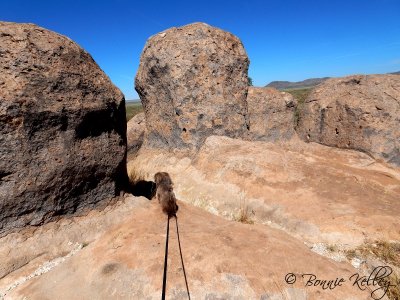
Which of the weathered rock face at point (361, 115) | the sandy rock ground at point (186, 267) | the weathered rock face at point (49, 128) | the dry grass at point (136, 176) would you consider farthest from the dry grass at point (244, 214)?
the weathered rock face at point (361, 115)

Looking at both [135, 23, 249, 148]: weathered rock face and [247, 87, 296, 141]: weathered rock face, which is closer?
[135, 23, 249, 148]: weathered rock face

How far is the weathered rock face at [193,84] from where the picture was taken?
8070 mm

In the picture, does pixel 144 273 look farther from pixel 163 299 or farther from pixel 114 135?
pixel 114 135

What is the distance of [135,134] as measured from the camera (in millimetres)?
10242

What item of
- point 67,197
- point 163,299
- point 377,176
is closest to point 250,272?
point 163,299

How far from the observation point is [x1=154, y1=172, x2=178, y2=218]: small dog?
464 cm

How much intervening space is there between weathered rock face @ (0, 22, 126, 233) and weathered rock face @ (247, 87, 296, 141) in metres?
5.46

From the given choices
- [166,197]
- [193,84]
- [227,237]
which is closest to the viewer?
[227,237]

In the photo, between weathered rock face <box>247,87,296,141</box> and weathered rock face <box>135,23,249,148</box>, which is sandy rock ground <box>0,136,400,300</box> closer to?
weathered rock face <box>135,23,249,148</box>

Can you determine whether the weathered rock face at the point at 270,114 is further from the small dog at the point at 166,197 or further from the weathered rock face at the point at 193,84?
the small dog at the point at 166,197

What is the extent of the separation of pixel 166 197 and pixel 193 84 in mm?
3983

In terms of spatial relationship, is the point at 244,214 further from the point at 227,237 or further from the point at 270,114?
the point at 270,114

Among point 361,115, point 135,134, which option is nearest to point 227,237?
point 361,115
